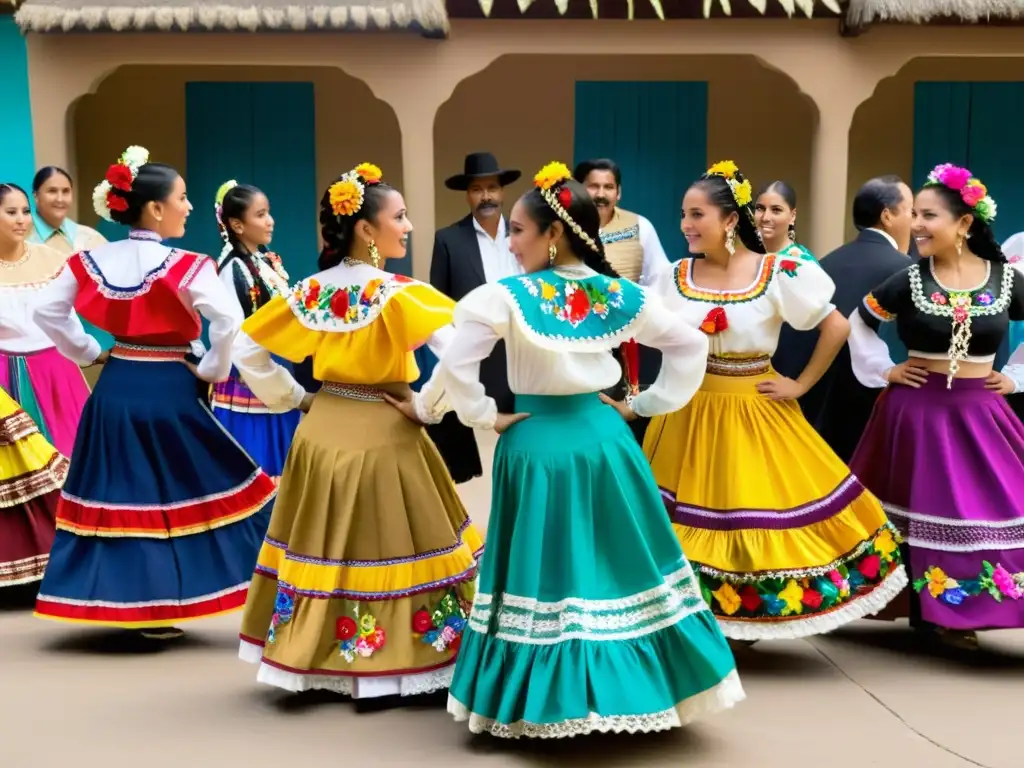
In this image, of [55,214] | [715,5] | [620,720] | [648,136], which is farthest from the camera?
[648,136]

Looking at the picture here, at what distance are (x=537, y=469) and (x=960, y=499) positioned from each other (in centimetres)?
170

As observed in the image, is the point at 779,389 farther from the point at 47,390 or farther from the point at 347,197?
the point at 47,390

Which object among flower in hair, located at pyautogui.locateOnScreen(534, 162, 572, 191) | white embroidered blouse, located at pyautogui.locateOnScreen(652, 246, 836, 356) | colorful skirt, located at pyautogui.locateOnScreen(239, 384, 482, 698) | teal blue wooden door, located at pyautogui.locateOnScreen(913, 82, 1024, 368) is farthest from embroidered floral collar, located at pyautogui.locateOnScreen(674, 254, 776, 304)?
teal blue wooden door, located at pyautogui.locateOnScreen(913, 82, 1024, 368)

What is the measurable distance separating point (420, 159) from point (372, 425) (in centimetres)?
580

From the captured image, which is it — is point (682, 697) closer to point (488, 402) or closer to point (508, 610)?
point (508, 610)

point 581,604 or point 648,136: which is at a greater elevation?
point 648,136

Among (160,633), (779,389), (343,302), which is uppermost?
(343,302)

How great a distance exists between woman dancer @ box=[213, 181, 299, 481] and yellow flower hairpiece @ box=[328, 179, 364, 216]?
1.89 metres

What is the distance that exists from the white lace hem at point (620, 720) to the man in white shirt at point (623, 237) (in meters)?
2.99

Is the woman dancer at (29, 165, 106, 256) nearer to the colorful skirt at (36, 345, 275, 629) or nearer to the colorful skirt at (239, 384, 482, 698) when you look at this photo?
the colorful skirt at (36, 345, 275, 629)

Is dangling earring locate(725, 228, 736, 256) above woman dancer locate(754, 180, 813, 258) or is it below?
below

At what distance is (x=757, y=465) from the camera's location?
4.54 m

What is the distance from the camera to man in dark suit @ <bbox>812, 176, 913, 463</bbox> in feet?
18.8

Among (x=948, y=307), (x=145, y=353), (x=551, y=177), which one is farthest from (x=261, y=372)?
(x=948, y=307)
